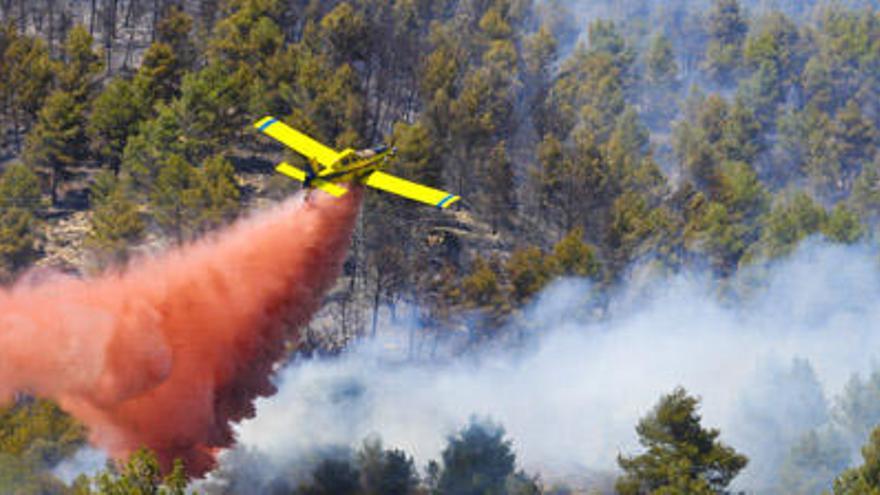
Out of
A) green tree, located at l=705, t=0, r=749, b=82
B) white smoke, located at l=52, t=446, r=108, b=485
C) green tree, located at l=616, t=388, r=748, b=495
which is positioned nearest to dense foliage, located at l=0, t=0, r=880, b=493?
green tree, located at l=616, t=388, r=748, b=495

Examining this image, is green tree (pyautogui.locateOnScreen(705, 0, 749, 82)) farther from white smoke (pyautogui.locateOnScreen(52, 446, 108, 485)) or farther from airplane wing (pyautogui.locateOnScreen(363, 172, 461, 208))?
white smoke (pyautogui.locateOnScreen(52, 446, 108, 485))

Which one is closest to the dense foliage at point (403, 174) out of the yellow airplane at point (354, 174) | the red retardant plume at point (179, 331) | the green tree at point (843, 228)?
the green tree at point (843, 228)

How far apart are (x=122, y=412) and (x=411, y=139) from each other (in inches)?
1607

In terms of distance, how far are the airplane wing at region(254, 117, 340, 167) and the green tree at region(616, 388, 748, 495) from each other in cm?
2038

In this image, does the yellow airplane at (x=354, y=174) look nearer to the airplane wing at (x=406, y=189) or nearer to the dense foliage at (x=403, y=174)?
the airplane wing at (x=406, y=189)

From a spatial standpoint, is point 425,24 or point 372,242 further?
point 425,24

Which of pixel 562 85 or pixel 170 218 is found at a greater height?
pixel 562 85

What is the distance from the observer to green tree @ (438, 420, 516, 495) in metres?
62.1

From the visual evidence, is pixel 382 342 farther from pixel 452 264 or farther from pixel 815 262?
pixel 815 262

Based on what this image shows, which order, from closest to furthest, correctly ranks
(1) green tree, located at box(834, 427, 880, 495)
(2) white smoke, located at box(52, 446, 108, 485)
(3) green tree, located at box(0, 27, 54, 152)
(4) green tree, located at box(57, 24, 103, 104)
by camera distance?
(1) green tree, located at box(834, 427, 880, 495)
(2) white smoke, located at box(52, 446, 108, 485)
(4) green tree, located at box(57, 24, 103, 104)
(3) green tree, located at box(0, 27, 54, 152)

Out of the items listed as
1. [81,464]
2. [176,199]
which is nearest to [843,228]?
[176,199]

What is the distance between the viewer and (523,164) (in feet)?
372

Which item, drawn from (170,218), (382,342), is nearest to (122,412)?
(170,218)

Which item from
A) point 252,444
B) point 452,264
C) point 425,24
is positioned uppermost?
point 425,24
